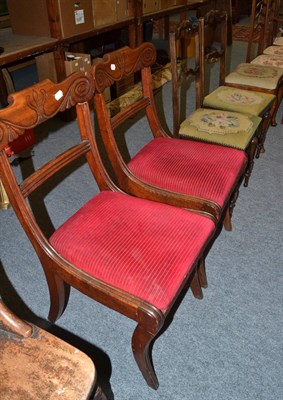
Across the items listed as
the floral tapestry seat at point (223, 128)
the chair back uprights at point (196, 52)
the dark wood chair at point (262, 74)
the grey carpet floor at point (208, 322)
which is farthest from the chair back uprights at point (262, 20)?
the grey carpet floor at point (208, 322)

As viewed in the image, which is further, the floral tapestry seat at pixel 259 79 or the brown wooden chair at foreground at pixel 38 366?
the floral tapestry seat at pixel 259 79

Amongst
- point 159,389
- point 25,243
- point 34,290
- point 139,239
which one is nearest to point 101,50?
point 25,243

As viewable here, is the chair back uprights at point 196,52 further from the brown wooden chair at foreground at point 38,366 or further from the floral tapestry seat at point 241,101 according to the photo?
the brown wooden chair at foreground at point 38,366

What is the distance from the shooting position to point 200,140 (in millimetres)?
1785

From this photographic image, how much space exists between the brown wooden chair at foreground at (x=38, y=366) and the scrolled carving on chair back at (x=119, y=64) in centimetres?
85

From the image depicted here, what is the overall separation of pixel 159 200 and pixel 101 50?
2.55m

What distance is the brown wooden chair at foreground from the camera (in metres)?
0.60

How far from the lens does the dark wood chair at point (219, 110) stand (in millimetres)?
1744

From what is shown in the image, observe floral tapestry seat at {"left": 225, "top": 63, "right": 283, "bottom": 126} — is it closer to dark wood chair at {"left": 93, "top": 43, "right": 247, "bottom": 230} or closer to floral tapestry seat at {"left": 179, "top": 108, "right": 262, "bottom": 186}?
floral tapestry seat at {"left": 179, "top": 108, "right": 262, "bottom": 186}

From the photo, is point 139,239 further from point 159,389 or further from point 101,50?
point 101,50

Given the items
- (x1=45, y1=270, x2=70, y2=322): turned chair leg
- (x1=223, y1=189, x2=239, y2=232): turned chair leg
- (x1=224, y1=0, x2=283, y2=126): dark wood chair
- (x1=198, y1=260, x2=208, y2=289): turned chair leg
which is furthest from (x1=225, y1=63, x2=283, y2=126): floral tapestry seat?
(x1=45, y1=270, x2=70, y2=322): turned chair leg

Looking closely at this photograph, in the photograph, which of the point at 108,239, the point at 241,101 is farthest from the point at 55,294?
the point at 241,101

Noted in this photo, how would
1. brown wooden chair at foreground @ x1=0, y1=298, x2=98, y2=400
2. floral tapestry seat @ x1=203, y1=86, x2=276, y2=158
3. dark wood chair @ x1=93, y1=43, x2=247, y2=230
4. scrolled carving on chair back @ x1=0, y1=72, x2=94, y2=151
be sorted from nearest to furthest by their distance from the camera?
1. brown wooden chair at foreground @ x1=0, y1=298, x2=98, y2=400
2. scrolled carving on chair back @ x1=0, y1=72, x2=94, y2=151
3. dark wood chair @ x1=93, y1=43, x2=247, y2=230
4. floral tapestry seat @ x1=203, y1=86, x2=276, y2=158

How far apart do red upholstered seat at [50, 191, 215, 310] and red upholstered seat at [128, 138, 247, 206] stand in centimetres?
19
